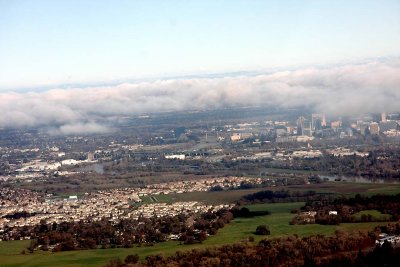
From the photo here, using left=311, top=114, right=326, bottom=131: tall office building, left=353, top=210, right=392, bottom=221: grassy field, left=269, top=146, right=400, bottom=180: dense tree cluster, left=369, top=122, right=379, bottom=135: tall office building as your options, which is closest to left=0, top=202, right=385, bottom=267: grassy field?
left=353, top=210, right=392, bottom=221: grassy field

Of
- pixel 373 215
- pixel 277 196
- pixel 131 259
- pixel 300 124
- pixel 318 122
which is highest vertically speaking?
pixel 318 122

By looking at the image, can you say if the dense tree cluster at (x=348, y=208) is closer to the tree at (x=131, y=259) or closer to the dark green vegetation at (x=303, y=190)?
the dark green vegetation at (x=303, y=190)

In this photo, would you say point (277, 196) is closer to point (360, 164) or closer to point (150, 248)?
point (360, 164)

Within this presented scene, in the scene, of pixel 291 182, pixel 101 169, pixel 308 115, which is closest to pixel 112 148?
pixel 101 169

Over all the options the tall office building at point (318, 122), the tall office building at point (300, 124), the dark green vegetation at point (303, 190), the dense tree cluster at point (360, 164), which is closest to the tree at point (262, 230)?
the dark green vegetation at point (303, 190)

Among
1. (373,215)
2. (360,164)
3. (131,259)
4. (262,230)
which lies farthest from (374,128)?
(131,259)

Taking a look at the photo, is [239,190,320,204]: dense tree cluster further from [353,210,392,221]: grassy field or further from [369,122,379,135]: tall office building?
[369,122,379,135]: tall office building

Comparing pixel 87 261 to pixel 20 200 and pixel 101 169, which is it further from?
pixel 101 169

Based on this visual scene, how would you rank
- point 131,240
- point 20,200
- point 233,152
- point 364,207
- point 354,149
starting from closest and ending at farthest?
point 131,240 < point 364,207 < point 20,200 < point 354,149 < point 233,152

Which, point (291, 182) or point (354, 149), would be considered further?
point (354, 149)
